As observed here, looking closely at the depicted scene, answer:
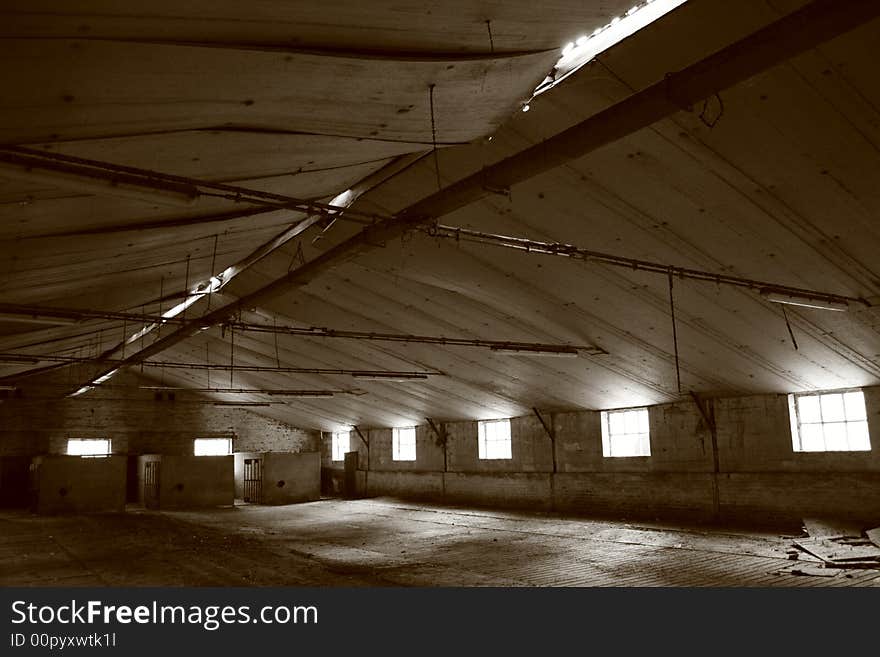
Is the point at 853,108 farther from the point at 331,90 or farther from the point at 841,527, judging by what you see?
the point at 841,527

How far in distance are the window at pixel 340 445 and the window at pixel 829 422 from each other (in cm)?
1478

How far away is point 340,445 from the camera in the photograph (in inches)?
922

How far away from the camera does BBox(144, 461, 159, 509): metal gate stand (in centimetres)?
1881

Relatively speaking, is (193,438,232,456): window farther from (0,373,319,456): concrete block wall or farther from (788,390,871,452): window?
(788,390,871,452): window

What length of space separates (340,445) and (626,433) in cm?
1221

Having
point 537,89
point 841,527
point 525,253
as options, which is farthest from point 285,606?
point 841,527

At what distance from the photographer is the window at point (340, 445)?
22938 millimetres

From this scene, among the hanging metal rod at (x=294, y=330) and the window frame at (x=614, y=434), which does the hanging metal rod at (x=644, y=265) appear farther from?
the window frame at (x=614, y=434)

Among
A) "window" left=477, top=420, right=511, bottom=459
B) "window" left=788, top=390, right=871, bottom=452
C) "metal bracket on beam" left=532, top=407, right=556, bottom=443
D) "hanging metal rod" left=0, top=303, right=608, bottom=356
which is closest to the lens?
"hanging metal rod" left=0, top=303, right=608, bottom=356

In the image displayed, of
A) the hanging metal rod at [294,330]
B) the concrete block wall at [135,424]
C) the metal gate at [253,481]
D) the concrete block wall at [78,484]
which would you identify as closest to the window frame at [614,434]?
the hanging metal rod at [294,330]

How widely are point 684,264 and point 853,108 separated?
2736mm

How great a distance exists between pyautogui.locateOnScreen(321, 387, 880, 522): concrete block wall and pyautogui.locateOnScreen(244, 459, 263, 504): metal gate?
6.30 m

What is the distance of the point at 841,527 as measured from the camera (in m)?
9.69

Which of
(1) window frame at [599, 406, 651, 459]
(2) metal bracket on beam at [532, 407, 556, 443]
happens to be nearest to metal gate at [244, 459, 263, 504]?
(2) metal bracket on beam at [532, 407, 556, 443]
